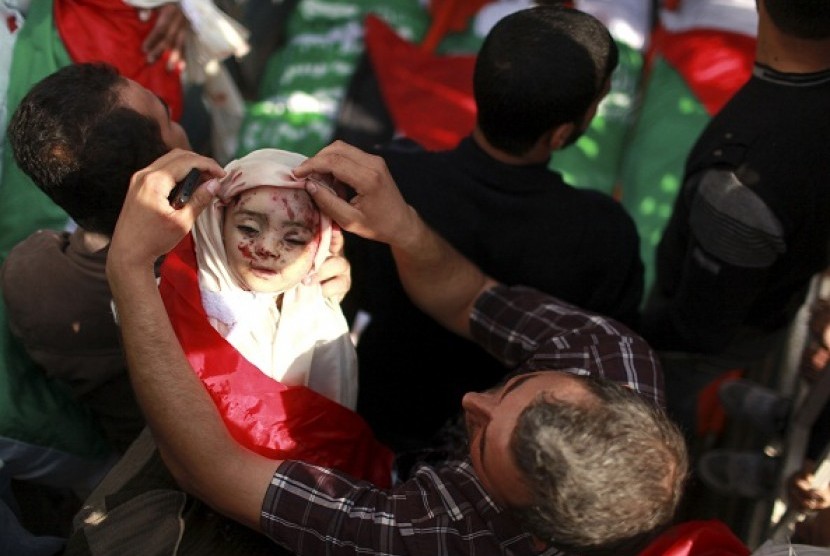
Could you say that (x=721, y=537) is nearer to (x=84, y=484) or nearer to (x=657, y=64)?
(x=84, y=484)

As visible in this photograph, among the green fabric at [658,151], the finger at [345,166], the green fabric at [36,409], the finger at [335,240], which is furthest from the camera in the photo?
the green fabric at [658,151]

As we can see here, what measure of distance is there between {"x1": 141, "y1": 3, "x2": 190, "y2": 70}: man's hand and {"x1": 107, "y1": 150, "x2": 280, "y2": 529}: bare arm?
46.7 inches

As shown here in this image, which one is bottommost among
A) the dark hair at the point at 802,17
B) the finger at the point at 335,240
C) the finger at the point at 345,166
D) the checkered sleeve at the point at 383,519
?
the checkered sleeve at the point at 383,519

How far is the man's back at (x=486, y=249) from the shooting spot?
1.77 meters

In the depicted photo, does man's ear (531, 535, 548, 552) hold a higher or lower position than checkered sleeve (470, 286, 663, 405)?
lower

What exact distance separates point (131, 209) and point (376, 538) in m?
0.65

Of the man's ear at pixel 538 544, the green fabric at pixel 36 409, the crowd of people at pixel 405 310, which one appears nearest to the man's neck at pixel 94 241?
the crowd of people at pixel 405 310

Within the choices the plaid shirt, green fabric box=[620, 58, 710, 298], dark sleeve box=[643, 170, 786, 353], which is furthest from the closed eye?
green fabric box=[620, 58, 710, 298]

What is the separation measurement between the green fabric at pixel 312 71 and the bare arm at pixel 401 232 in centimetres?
159

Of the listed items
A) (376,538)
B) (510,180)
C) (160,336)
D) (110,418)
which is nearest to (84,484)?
(110,418)

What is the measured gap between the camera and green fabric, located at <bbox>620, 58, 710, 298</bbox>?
2.99 metres

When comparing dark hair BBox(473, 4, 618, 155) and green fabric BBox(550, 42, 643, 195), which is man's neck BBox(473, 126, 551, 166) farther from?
green fabric BBox(550, 42, 643, 195)

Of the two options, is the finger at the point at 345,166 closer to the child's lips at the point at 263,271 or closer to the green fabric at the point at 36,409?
the child's lips at the point at 263,271

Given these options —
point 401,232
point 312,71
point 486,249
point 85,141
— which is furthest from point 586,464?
point 312,71
